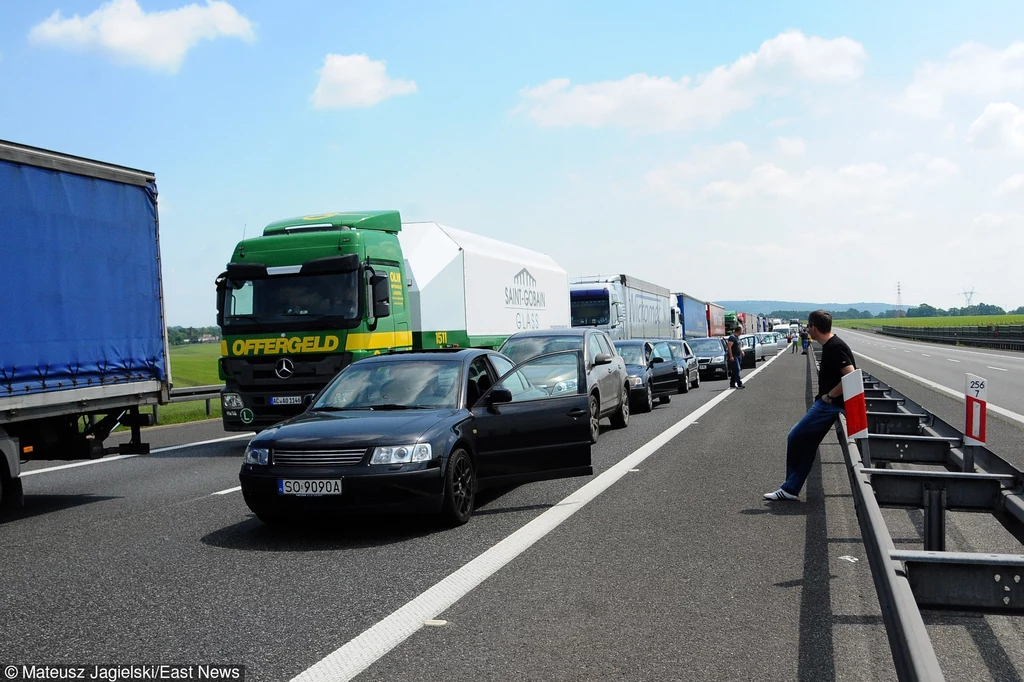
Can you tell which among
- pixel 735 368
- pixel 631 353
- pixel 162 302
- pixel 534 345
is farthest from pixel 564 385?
pixel 735 368

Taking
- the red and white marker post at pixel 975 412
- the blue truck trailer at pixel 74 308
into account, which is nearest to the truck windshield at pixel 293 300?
the blue truck trailer at pixel 74 308

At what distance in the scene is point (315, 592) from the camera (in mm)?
5797

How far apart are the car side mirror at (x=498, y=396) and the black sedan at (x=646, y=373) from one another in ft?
33.3

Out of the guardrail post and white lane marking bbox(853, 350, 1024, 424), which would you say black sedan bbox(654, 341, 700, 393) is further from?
the guardrail post

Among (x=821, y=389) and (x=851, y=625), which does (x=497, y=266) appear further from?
(x=851, y=625)

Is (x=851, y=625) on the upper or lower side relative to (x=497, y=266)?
lower

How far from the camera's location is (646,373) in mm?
19656

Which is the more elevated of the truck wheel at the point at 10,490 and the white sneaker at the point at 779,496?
the truck wheel at the point at 10,490

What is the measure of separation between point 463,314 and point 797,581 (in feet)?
41.0

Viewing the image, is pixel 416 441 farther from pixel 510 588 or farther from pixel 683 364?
pixel 683 364

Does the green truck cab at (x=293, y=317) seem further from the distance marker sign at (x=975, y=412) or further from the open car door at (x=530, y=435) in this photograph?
the distance marker sign at (x=975, y=412)

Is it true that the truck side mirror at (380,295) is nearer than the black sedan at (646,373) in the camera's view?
Yes

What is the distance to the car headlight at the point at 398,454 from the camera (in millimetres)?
7391

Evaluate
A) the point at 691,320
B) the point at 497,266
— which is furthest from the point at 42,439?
the point at 691,320
